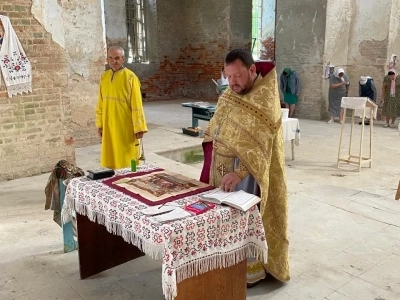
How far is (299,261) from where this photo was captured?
370 centimetres

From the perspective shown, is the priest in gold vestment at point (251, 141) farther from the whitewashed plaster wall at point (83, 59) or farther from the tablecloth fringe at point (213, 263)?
the whitewashed plaster wall at point (83, 59)

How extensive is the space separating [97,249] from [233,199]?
150 centimetres

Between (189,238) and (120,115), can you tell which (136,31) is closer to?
(120,115)

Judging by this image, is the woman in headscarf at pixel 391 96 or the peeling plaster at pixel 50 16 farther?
the woman in headscarf at pixel 391 96

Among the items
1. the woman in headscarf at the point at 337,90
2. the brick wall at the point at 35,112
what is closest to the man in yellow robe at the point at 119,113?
the brick wall at the point at 35,112

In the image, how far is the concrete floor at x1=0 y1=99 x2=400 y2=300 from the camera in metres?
3.25

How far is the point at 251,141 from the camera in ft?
9.21

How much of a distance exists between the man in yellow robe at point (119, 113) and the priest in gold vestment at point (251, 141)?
1943mm

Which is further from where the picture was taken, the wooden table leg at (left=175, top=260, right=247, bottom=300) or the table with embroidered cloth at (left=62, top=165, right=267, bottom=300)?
the wooden table leg at (left=175, top=260, right=247, bottom=300)

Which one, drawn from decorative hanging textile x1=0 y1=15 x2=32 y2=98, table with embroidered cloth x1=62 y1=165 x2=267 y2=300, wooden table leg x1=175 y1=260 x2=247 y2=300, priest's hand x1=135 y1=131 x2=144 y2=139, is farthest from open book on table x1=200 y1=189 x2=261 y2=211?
decorative hanging textile x1=0 y1=15 x2=32 y2=98

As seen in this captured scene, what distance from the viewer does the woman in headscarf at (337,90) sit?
35.7 ft

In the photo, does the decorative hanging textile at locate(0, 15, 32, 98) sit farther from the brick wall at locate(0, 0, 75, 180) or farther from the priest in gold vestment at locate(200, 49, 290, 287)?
the priest in gold vestment at locate(200, 49, 290, 287)

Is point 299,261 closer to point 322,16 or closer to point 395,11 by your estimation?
point 322,16

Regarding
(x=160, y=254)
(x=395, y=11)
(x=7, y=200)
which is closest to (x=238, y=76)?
(x=160, y=254)
